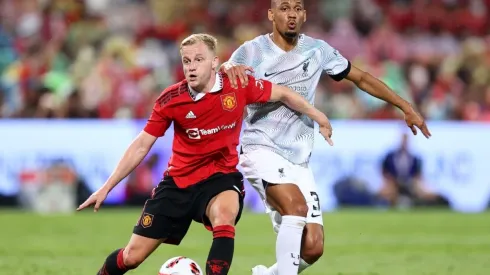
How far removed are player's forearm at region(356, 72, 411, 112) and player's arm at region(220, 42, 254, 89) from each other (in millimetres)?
971

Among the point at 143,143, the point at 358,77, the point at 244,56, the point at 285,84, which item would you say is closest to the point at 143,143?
the point at 143,143

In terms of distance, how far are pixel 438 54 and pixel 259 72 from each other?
14.0 m

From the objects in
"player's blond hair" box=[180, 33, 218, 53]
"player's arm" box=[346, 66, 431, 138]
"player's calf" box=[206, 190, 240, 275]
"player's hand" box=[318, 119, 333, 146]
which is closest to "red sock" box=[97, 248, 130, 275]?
"player's calf" box=[206, 190, 240, 275]

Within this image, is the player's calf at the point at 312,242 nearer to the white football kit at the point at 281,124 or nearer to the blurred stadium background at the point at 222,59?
the white football kit at the point at 281,124

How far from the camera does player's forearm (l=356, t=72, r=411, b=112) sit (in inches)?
344

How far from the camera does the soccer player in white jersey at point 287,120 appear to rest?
27.6 feet

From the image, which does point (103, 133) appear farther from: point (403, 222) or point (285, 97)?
point (285, 97)

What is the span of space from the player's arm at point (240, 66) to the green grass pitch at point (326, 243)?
2.48m

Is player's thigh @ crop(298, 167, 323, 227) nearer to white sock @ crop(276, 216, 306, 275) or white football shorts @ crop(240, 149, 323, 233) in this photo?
white football shorts @ crop(240, 149, 323, 233)

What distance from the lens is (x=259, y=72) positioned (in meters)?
8.57

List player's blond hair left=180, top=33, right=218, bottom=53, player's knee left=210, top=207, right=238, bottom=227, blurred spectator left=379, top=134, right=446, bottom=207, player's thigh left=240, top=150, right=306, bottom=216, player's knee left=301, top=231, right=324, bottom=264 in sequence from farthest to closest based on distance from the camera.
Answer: blurred spectator left=379, top=134, right=446, bottom=207 → player's knee left=301, top=231, right=324, bottom=264 → player's thigh left=240, top=150, right=306, bottom=216 → player's blond hair left=180, top=33, right=218, bottom=53 → player's knee left=210, top=207, right=238, bottom=227

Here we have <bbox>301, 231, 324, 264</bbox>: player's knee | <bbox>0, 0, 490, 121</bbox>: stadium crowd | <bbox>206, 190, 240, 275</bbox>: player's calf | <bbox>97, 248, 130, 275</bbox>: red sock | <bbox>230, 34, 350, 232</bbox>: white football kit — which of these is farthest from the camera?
Answer: <bbox>0, 0, 490, 121</bbox>: stadium crowd

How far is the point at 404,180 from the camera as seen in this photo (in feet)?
61.3

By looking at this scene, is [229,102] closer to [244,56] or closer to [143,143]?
[143,143]
